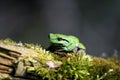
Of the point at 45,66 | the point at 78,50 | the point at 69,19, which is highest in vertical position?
the point at 69,19

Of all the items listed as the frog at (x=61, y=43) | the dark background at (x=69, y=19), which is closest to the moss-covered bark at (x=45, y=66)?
the frog at (x=61, y=43)

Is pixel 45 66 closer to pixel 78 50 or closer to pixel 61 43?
pixel 61 43

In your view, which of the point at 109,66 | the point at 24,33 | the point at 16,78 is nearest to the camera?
the point at 16,78

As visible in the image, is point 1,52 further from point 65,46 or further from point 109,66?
point 109,66

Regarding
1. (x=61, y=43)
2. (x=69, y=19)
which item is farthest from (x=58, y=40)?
(x=69, y=19)

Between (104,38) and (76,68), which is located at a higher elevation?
(104,38)

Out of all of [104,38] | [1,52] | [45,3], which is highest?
[45,3]

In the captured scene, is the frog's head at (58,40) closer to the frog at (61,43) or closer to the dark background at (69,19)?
the frog at (61,43)

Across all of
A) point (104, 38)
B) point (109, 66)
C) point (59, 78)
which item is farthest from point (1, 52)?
point (104, 38)
